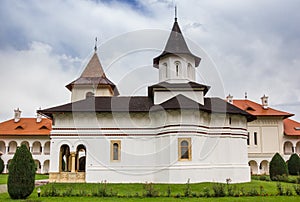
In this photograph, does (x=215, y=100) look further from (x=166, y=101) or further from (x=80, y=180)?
(x=80, y=180)

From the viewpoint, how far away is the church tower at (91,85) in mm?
36188

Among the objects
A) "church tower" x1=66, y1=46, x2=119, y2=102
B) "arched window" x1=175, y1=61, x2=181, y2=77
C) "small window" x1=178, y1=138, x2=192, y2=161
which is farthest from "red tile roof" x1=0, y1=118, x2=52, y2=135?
"small window" x1=178, y1=138, x2=192, y2=161

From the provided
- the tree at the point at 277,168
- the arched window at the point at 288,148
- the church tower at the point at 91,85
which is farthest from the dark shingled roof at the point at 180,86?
the arched window at the point at 288,148

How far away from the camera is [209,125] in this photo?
21.2 m

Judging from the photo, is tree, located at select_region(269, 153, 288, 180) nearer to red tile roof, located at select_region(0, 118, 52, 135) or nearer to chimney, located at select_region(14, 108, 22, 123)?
red tile roof, located at select_region(0, 118, 52, 135)

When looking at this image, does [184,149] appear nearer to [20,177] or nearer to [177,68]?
[177,68]

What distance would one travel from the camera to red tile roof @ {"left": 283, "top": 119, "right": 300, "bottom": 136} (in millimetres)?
36312

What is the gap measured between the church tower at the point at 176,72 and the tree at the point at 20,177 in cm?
1035

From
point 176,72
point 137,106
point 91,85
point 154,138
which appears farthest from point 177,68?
point 91,85

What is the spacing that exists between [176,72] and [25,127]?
84.6 feet

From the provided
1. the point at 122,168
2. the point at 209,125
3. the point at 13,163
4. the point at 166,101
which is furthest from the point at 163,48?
the point at 13,163

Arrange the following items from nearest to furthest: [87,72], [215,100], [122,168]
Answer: [122,168] → [215,100] → [87,72]

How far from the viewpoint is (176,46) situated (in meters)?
24.3

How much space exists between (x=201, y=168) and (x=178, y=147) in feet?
6.44
